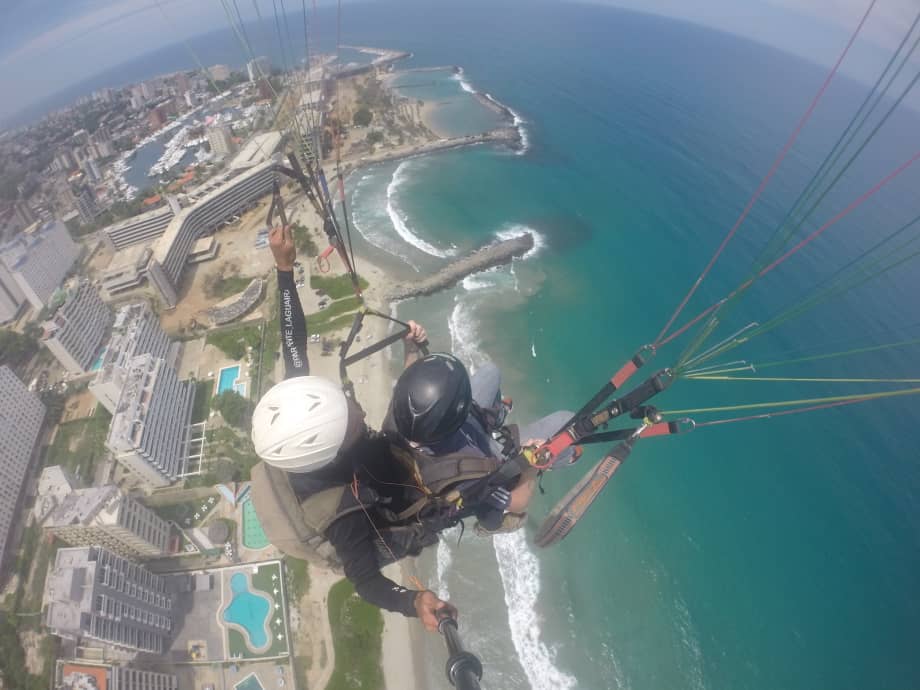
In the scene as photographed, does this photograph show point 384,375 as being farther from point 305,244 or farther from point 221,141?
point 221,141

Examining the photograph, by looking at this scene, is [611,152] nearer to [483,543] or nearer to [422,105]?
[422,105]

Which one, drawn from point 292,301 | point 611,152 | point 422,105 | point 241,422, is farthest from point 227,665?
point 422,105

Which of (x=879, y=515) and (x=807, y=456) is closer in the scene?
(x=879, y=515)

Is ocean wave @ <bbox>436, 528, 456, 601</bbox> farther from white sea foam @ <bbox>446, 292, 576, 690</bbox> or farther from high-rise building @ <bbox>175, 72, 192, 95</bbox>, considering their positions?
high-rise building @ <bbox>175, 72, 192, 95</bbox>

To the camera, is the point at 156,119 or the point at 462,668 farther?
the point at 156,119

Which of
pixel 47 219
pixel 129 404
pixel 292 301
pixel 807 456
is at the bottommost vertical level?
pixel 47 219

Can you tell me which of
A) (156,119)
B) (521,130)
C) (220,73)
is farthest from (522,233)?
(220,73)
